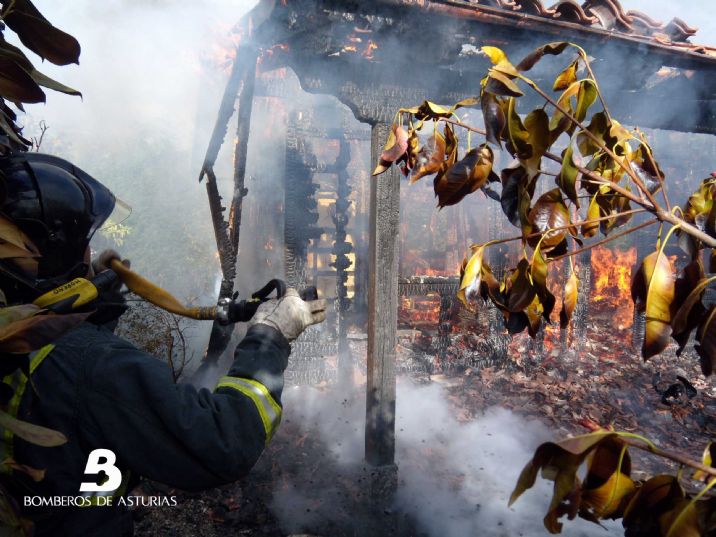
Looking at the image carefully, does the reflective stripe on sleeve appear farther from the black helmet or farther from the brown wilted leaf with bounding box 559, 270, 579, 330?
the brown wilted leaf with bounding box 559, 270, 579, 330

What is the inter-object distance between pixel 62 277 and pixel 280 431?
5.53 m

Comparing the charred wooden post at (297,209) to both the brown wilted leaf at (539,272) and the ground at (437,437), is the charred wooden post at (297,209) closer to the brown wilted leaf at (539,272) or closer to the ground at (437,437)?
the ground at (437,437)

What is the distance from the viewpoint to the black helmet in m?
1.97

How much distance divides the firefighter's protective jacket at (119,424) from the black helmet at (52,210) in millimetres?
400

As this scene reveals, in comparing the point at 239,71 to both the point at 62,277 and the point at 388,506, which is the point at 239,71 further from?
the point at 388,506

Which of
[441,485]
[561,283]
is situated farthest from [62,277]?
[561,283]

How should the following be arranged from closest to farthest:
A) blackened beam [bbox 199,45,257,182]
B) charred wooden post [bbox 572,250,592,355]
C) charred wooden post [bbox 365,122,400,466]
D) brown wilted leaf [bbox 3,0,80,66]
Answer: brown wilted leaf [bbox 3,0,80,66] < charred wooden post [bbox 365,122,400,466] < blackened beam [bbox 199,45,257,182] < charred wooden post [bbox 572,250,592,355]

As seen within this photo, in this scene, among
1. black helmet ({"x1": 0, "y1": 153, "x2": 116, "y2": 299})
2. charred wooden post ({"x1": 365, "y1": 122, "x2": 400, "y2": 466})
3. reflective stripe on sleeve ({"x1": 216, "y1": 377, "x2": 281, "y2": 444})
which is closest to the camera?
black helmet ({"x1": 0, "y1": 153, "x2": 116, "y2": 299})

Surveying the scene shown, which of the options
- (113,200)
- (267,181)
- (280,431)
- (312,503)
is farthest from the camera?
(267,181)

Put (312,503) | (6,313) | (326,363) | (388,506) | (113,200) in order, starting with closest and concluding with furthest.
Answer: (6,313), (113,200), (388,506), (312,503), (326,363)

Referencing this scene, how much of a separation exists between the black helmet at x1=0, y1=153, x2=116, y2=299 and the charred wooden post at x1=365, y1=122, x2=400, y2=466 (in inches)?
103

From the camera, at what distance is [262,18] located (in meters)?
4.70

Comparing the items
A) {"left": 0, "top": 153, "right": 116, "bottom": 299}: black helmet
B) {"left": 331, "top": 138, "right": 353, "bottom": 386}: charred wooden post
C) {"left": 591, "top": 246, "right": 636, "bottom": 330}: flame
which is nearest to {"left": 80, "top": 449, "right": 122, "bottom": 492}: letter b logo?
{"left": 0, "top": 153, "right": 116, "bottom": 299}: black helmet

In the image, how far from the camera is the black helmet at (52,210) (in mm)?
1970
